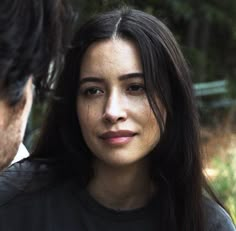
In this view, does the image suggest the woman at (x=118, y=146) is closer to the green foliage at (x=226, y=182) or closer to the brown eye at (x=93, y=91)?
the brown eye at (x=93, y=91)

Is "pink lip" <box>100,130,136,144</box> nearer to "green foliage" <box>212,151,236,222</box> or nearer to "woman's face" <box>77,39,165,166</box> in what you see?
"woman's face" <box>77,39,165,166</box>

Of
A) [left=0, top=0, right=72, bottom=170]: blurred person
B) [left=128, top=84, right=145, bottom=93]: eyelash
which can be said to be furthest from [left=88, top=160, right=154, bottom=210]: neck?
[left=0, top=0, right=72, bottom=170]: blurred person

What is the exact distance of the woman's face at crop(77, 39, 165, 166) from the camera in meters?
1.97

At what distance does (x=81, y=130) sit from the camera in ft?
6.93

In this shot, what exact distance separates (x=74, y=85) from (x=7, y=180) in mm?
363

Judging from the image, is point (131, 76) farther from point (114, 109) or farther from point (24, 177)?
point (24, 177)

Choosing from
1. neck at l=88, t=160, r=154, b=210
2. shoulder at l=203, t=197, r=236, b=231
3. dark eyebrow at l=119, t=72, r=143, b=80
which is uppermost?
dark eyebrow at l=119, t=72, r=143, b=80

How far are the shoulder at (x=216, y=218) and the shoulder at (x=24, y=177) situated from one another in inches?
19.8

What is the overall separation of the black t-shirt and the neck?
0.10 feet

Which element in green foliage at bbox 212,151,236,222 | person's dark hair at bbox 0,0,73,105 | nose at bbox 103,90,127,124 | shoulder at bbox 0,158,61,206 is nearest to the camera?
person's dark hair at bbox 0,0,73,105

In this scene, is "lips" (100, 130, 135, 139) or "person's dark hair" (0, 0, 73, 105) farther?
"lips" (100, 130, 135, 139)

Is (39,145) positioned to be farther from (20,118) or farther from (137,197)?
(20,118)

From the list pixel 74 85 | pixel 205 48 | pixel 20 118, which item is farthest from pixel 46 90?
pixel 205 48

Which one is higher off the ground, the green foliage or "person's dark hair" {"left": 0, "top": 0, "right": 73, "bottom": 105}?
"person's dark hair" {"left": 0, "top": 0, "right": 73, "bottom": 105}
